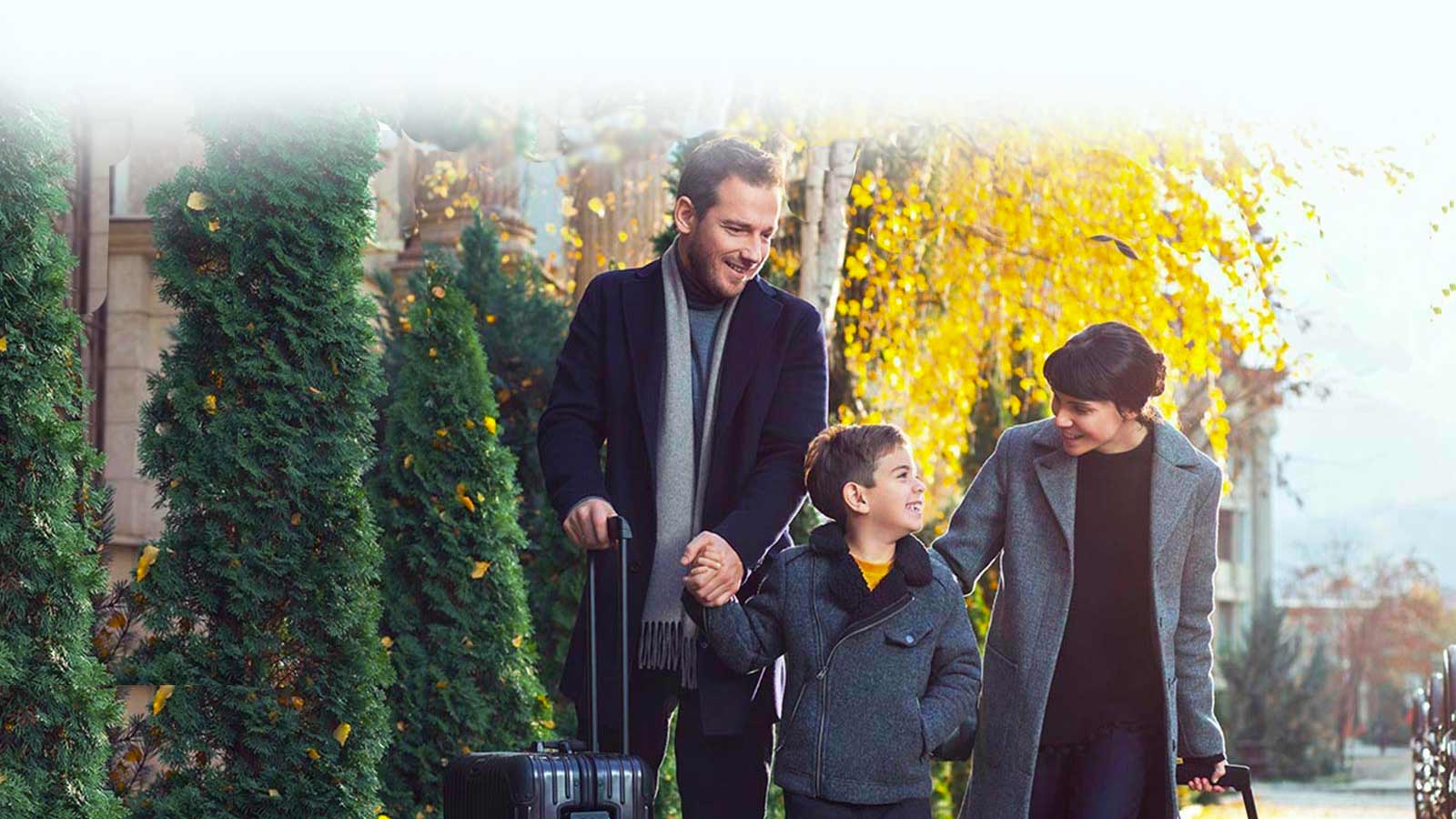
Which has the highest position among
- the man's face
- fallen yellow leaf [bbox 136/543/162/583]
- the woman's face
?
the man's face

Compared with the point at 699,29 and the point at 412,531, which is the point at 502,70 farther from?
the point at 412,531

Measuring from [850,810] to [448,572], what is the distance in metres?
3.83

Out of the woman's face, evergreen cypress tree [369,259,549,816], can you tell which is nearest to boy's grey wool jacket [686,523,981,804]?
the woman's face

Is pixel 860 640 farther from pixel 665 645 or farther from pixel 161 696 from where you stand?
pixel 161 696

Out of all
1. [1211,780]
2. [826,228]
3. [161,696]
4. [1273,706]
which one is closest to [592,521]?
[1211,780]

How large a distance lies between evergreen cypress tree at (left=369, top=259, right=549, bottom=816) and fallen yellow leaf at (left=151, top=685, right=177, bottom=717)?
6.61 feet

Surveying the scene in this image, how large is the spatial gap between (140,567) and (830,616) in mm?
2288

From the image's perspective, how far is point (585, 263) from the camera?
1634 cm

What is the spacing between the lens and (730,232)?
151 inches

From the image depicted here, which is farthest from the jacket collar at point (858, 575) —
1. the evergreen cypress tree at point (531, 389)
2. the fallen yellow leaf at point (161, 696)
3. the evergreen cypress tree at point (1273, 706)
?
the evergreen cypress tree at point (1273, 706)

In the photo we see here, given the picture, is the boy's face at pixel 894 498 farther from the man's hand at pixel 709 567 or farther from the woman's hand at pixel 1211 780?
the woman's hand at pixel 1211 780

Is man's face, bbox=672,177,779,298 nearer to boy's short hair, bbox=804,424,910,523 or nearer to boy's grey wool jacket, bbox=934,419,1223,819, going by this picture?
boy's short hair, bbox=804,424,910,523

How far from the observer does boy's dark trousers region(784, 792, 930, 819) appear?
3.83 metres

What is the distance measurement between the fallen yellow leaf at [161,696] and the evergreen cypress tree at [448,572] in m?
2.02
